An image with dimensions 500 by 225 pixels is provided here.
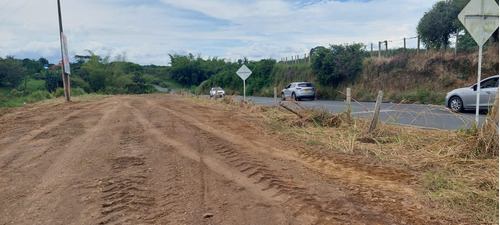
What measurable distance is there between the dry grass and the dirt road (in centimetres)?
35

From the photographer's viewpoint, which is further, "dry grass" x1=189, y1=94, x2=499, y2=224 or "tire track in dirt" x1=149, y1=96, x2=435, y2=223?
"dry grass" x1=189, y1=94, x2=499, y2=224

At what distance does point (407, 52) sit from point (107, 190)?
2729cm

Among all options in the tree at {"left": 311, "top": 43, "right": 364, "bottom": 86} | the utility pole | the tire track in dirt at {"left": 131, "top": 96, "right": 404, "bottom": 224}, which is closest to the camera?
the tire track in dirt at {"left": 131, "top": 96, "right": 404, "bottom": 224}

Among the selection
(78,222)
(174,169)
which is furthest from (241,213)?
(174,169)

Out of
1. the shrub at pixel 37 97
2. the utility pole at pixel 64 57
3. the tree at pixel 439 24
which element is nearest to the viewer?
the tree at pixel 439 24

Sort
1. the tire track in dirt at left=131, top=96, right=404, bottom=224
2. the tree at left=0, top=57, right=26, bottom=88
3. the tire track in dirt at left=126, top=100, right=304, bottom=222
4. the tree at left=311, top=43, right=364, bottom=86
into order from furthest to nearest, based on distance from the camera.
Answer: the tree at left=0, top=57, right=26, bottom=88, the tree at left=311, top=43, right=364, bottom=86, the tire track in dirt at left=126, top=100, right=304, bottom=222, the tire track in dirt at left=131, top=96, right=404, bottom=224

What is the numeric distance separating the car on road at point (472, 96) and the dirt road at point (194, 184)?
8656 mm

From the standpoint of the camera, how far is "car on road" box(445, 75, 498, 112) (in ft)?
41.3

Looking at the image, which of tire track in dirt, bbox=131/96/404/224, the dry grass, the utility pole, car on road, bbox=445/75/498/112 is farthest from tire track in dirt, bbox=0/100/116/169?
the utility pole

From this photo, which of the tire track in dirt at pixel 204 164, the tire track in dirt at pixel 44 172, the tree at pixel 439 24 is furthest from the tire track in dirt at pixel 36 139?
the tree at pixel 439 24

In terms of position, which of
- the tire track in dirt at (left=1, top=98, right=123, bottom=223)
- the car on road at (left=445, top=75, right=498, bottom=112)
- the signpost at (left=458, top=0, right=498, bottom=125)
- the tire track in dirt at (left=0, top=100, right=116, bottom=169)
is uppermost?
the signpost at (left=458, top=0, right=498, bottom=125)

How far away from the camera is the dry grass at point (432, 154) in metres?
4.09

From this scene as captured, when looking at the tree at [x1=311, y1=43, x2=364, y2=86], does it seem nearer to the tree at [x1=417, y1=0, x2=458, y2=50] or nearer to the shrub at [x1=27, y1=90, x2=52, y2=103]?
the tree at [x1=417, y1=0, x2=458, y2=50]

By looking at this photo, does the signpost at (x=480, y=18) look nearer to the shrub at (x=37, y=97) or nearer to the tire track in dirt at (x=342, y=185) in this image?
the tire track in dirt at (x=342, y=185)
